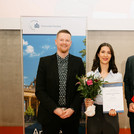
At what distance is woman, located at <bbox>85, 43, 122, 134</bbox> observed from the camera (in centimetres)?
190

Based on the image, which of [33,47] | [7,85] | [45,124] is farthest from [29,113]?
[33,47]

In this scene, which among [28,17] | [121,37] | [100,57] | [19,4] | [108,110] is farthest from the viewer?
[121,37]

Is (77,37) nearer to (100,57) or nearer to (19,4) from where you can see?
(100,57)

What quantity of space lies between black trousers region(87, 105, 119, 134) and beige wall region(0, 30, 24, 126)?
6.21ft

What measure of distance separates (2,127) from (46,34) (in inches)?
91.2

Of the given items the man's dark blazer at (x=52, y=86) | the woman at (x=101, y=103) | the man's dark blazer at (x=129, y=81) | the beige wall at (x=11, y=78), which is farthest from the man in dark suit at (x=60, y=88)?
the beige wall at (x=11, y=78)

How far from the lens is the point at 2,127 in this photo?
10.9ft

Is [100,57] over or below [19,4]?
below

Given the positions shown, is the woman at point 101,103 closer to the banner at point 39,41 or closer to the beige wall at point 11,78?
the banner at point 39,41

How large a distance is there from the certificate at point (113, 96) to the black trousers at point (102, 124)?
15 centimetres

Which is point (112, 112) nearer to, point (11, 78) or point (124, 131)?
point (124, 131)

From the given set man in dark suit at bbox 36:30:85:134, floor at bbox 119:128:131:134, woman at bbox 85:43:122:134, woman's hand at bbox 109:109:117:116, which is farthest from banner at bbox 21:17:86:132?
floor at bbox 119:128:131:134

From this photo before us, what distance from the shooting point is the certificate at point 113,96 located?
1.90 metres

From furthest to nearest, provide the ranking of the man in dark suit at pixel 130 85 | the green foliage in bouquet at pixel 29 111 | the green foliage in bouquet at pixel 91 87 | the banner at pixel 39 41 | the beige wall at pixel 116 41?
1. the beige wall at pixel 116 41
2. the green foliage in bouquet at pixel 29 111
3. the banner at pixel 39 41
4. the man in dark suit at pixel 130 85
5. the green foliage in bouquet at pixel 91 87
